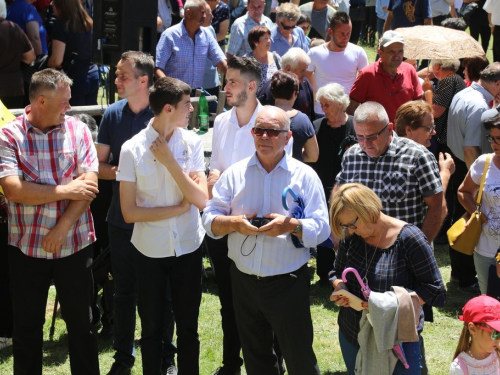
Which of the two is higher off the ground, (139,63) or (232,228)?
(139,63)

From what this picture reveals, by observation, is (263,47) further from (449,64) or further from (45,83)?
(45,83)

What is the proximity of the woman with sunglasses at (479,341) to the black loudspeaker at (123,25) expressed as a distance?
5.26m

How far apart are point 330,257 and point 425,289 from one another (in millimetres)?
3039

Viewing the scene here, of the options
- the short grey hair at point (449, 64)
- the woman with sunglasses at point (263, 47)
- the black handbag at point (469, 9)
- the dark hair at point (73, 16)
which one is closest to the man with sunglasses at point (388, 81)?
the short grey hair at point (449, 64)

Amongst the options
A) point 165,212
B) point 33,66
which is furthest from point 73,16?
point 165,212

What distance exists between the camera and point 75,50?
929 centimetres

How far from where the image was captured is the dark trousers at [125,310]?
5.30 m

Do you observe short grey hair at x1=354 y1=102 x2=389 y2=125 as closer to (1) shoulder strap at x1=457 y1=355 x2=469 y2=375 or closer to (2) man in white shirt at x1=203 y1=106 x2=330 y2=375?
(2) man in white shirt at x1=203 y1=106 x2=330 y2=375

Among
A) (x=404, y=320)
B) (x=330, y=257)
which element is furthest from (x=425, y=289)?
(x=330, y=257)

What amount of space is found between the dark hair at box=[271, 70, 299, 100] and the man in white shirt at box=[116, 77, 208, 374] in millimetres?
1410

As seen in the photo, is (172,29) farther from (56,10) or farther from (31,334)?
(31,334)

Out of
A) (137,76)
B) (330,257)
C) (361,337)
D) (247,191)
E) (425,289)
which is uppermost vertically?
(137,76)

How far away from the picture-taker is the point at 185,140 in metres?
4.88

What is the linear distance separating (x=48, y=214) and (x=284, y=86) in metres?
2.32
